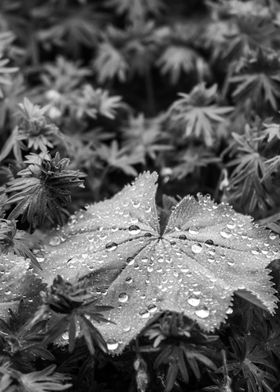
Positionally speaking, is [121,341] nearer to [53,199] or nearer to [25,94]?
[53,199]

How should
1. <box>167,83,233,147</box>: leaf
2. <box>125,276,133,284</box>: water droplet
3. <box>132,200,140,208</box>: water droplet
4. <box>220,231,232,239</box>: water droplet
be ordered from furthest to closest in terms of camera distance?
<box>167,83,233,147</box>: leaf
<box>132,200,140,208</box>: water droplet
<box>220,231,232,239</box>: water droplet
<box>125,276,133,284</box>: water droplet

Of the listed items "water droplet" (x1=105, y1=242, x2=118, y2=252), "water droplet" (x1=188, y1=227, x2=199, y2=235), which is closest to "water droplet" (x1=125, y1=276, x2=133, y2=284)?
"water droplet" (x1=105, y1=242, x2=118, y2=252)

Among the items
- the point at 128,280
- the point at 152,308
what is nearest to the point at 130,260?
the point at 128,280

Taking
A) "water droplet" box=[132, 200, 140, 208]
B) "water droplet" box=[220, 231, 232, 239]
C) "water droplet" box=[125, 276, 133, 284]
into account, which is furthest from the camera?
"water droplet" box=[132, 200, 140, 208]

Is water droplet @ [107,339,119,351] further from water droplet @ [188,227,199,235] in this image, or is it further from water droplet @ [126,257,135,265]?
water droplet @ [188,227,199,235]

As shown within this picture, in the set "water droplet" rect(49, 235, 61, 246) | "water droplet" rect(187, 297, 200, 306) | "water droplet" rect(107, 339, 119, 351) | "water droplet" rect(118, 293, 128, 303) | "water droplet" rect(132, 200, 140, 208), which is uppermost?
"water droplet" rect(132, 200, 140, 208)

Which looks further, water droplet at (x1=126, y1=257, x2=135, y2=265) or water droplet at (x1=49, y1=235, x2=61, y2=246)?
water droplet at (x1=49, y1=235, x2=61, y2=246)

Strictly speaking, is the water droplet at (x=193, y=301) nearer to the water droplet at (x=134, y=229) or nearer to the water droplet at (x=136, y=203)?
the water droplet at (x=134, y=229)
